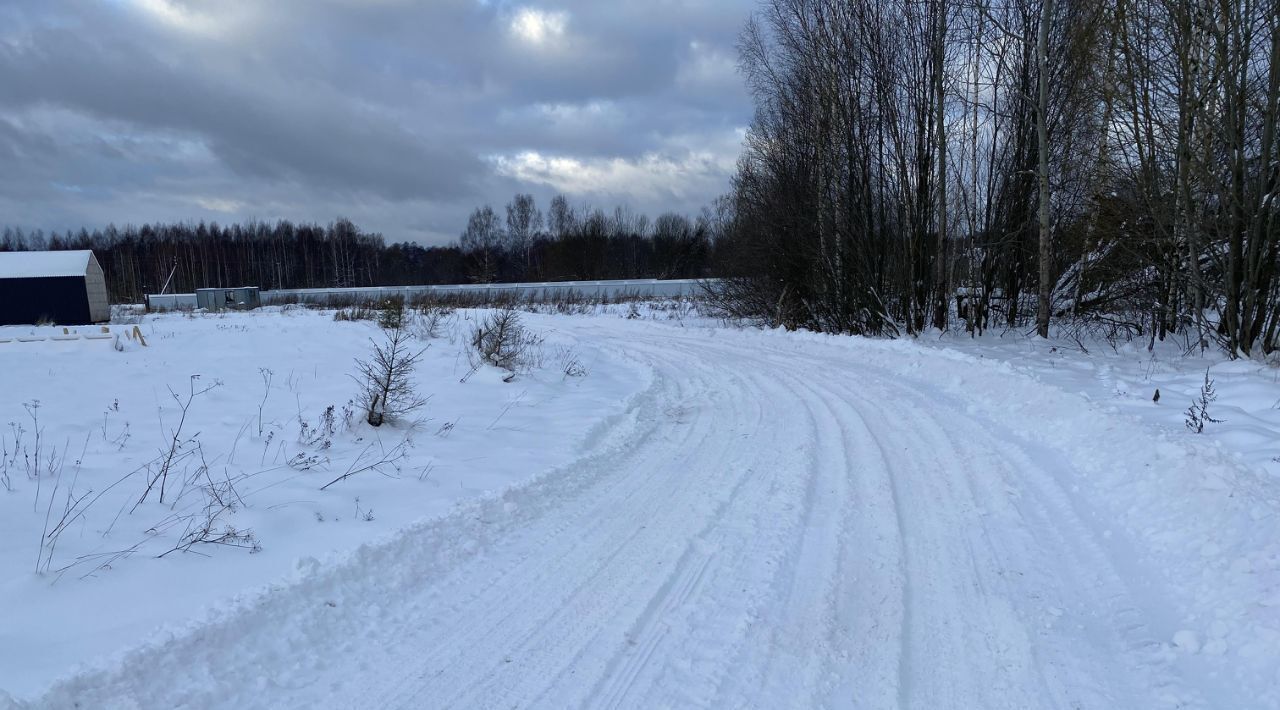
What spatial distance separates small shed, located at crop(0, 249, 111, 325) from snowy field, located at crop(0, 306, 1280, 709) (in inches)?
1262

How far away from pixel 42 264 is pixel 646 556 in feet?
139

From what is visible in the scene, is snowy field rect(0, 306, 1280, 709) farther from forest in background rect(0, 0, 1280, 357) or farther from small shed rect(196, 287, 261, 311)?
small shed rect(196, 287, 261, 311)

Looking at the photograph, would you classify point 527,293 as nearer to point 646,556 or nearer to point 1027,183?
point 1027,183

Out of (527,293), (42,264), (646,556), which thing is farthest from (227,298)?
(646,556)

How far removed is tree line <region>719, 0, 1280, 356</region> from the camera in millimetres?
10312

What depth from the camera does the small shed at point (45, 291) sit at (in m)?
32.2

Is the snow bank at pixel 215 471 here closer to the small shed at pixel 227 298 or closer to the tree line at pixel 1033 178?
the tree line at pixel 1033 178

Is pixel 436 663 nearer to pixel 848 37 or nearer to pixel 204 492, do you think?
pixel 204 492

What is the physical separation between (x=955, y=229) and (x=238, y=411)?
1758 cm

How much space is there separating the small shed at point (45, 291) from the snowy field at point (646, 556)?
3205 centimetres

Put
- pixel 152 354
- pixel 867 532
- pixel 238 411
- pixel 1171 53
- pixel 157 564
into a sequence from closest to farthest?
pixel 157 564, pixel 867 532, pixel 238 411, pixel 1171 53, pixel 152 354

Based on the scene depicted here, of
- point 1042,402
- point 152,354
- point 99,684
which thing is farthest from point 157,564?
point 152,354

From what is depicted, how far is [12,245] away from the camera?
99000 millimetres

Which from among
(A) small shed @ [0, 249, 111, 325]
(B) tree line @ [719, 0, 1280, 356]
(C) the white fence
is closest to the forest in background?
(B) tree line @ [719, 0, 1280, 356]
